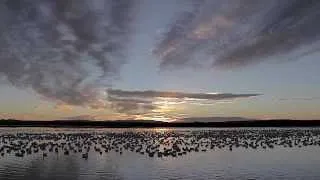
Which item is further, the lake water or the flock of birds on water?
the flock of birds on water

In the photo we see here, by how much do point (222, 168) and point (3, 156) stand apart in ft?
56.4

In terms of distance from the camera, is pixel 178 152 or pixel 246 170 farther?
pixel 178 152

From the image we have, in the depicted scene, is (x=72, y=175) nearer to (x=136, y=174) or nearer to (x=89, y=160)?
(x=136, y=174)

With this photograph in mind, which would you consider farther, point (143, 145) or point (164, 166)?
point (143, 145)

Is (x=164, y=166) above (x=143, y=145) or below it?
below

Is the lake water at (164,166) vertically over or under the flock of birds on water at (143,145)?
under

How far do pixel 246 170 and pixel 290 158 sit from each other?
26.6 feet

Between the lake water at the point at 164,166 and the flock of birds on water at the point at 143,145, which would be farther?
the flock of birds on water at the point at 143,145

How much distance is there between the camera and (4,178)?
24875mm

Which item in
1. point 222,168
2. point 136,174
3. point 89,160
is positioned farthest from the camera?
point 89,160

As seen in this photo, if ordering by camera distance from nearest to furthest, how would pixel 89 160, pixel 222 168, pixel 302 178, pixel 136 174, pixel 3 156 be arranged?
pixel 302 178 < pixel 136 174 < pixel 222 168 < pixel 89 160 < pixel 3 156

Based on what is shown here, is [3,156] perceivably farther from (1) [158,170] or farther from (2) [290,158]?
(2) [290,158]

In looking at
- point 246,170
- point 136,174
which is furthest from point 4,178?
point 246,170

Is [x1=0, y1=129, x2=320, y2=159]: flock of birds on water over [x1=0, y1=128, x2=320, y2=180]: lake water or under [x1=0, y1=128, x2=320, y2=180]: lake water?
over
